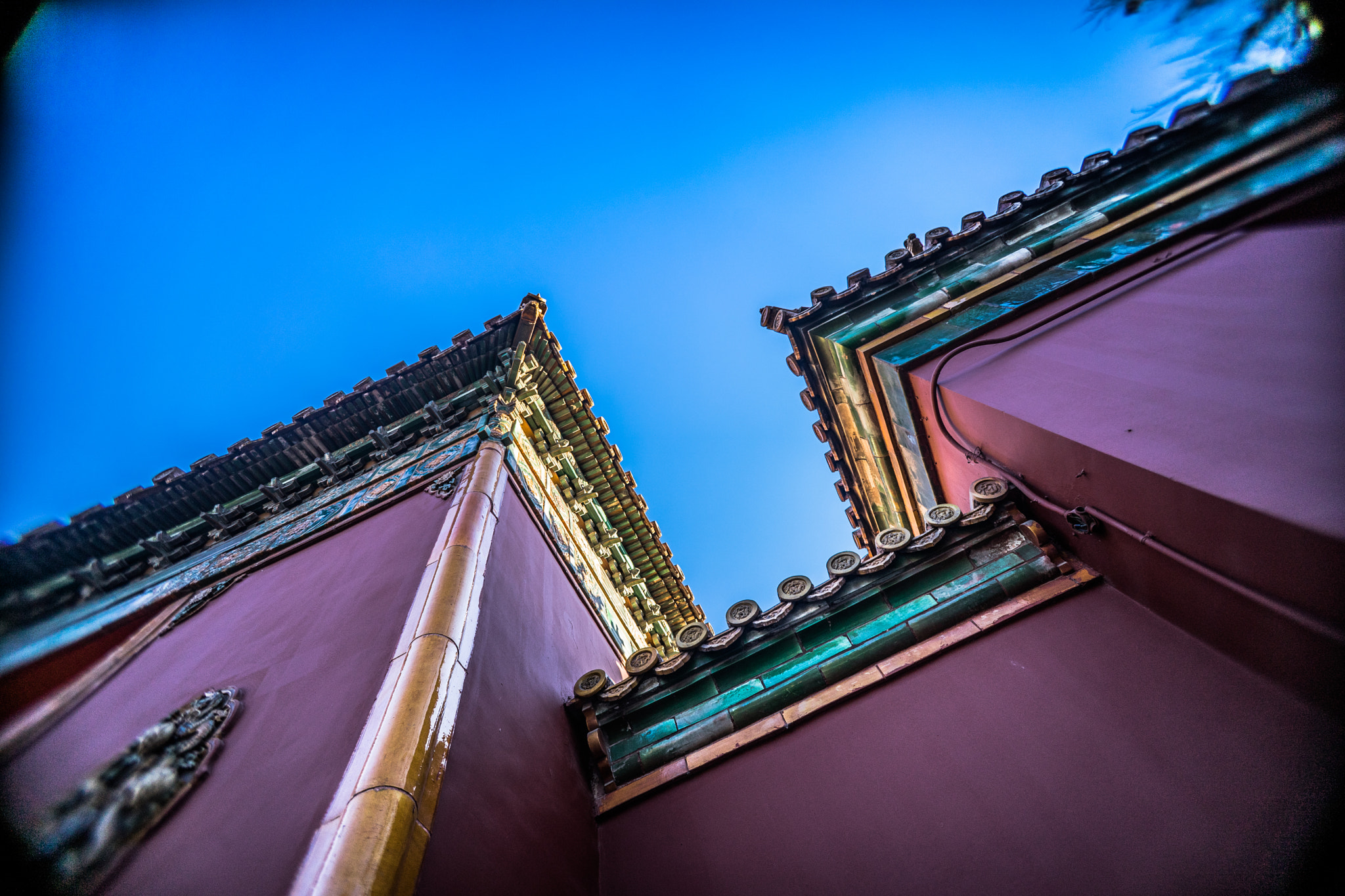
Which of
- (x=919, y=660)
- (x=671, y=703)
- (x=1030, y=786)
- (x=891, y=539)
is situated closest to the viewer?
(x=1030, y=786)

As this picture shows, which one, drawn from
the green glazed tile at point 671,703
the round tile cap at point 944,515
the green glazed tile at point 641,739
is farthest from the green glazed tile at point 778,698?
the round tile cap at point 944,515

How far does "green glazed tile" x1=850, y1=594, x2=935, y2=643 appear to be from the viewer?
15.9 feet

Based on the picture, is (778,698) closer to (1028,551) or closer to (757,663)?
(757,663)

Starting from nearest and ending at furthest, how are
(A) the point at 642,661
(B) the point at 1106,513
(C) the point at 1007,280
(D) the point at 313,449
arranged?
(B) the point at 1106,513 → (A) the point at 642,661 → (C) the point at 1007,280 → (D) the point at 313,449

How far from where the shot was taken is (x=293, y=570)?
20.5ft

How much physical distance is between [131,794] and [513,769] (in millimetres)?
1882

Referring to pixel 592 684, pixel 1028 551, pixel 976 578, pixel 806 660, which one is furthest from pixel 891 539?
pixel 592 684

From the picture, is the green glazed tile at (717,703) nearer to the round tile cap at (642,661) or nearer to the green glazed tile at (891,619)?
the round tile cap at (642,661)

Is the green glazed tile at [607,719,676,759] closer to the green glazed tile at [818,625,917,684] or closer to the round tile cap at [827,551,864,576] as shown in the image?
the green glazed tile at [818,625,917,684]

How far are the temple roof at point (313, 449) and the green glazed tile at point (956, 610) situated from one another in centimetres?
624

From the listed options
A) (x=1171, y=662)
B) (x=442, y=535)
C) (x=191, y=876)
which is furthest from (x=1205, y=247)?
(x=191, y=876)

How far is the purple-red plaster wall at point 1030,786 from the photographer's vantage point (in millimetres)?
2869

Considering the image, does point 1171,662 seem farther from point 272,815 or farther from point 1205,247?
point 272,815

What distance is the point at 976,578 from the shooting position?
492 centimetres
